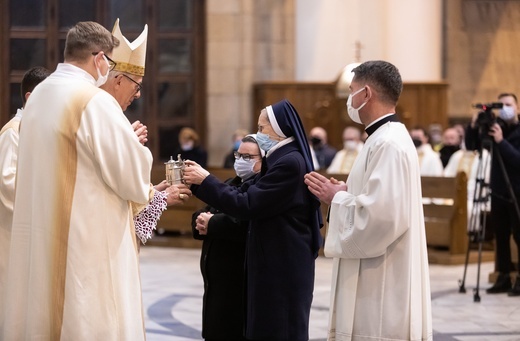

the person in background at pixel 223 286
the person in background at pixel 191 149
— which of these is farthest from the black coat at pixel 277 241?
the person in background at pixel 191 149

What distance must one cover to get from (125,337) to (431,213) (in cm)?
842

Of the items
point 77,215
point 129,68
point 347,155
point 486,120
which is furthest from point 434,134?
point 77,215

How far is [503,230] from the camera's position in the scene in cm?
1034

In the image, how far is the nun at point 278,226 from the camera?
5.27 meters

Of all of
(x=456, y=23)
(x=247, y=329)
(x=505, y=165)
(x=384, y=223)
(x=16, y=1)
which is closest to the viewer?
(x=384, y=223)

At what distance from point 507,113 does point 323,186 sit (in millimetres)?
5426

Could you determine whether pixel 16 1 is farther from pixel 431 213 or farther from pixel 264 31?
pixel 431 213

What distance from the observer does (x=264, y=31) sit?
18484 mm

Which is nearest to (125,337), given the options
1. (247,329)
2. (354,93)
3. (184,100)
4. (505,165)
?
(247,329)

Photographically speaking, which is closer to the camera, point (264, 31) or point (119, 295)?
point (119, 295)

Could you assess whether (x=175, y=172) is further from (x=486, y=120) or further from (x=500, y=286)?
A: (x=500, y=286)

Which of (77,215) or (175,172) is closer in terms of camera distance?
(77,215)

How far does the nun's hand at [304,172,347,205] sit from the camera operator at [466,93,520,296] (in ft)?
16.3

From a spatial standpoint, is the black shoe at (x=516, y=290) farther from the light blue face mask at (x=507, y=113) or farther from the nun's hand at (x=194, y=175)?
the nun's hand at (x=194, y=175)
